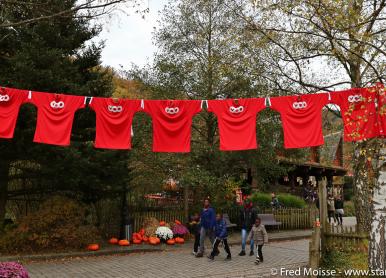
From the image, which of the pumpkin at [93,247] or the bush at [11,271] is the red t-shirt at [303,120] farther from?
the pumpkin at [93,247]

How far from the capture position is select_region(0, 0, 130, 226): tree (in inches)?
515

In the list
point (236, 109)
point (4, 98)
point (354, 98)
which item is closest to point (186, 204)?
point (236, 109)

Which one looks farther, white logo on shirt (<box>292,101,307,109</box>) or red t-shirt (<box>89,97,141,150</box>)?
red t-shirt (<box>89,97,141,150</box>)

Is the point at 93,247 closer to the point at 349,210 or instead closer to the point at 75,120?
the point at 75,120

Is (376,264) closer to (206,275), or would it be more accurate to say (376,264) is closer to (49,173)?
(206,275)

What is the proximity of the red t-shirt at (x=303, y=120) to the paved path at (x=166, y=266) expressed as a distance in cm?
375

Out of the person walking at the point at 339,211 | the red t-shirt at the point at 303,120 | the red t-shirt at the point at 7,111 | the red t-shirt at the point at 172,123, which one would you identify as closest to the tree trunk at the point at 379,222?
the red t-shirt at the point at 303,120

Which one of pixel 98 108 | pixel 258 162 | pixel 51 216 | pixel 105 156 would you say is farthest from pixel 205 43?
pixel 51 216

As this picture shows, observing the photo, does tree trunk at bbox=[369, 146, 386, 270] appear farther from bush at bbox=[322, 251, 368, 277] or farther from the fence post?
the fence post

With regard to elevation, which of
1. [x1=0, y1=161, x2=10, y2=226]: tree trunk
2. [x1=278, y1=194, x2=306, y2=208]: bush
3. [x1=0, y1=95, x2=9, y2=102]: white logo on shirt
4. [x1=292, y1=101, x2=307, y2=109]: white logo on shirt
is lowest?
[x1=278, y1=194, x2=306, y2=208]: bush

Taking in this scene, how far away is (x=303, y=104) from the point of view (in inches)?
406

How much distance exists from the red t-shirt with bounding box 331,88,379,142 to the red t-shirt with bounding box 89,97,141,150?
18.2 feet

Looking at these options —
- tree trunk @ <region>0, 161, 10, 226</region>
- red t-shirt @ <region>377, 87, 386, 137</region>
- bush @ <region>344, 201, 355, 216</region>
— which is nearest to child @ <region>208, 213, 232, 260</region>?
red t-shirt @ <region>377, 87, 386, 137</region>

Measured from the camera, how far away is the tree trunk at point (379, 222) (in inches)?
352
